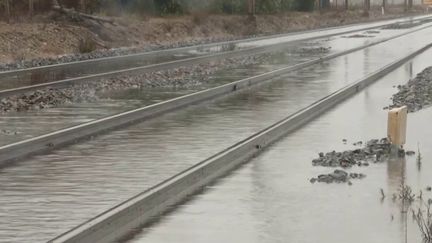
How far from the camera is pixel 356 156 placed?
45.5ft

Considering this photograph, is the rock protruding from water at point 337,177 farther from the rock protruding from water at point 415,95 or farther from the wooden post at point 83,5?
the wooden post at point 83,5

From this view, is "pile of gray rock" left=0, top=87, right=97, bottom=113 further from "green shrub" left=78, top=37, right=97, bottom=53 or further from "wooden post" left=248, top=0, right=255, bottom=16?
"wooden post" left=248, top=0, right=255, bottom=16

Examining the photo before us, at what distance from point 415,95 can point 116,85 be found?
26.9ft

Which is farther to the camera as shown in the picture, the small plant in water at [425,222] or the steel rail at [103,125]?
the steel rail at [103,125]

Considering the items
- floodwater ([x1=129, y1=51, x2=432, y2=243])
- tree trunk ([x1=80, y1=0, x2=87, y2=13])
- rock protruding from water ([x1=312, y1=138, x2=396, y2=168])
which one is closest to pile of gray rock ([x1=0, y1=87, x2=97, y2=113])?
floodwater ([x1=129, y1=51, x2=432, y2=243])

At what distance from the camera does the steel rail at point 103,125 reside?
553 inches

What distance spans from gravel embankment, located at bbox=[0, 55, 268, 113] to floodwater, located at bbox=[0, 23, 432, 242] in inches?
131

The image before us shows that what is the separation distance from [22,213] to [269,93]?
45.4 feet

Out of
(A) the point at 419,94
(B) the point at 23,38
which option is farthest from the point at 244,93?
(B) the point at 23,38

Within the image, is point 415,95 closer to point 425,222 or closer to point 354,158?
point 354,158

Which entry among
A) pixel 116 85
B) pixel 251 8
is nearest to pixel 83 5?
pixel 251 8

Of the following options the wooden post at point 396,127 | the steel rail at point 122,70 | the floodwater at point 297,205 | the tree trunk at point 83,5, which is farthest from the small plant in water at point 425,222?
the tree trunk at point 83,5

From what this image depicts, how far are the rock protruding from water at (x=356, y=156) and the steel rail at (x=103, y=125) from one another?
4304 millimetres

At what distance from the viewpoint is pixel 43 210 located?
33.5 ft
